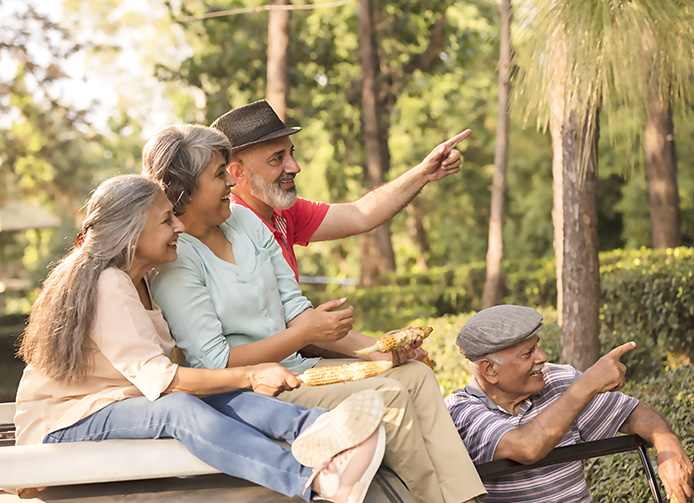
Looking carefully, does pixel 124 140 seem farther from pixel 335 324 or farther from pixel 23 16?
pixel 335 324

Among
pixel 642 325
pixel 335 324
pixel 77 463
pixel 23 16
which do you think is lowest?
pixel 642 325

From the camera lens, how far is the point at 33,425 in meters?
2.72

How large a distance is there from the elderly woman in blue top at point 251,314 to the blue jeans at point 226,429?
23 centimetres

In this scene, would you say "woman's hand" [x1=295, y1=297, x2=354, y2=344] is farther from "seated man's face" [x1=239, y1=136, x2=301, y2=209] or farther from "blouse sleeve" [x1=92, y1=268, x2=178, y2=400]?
"seated man's face" [x1=239, y1=136, x2=301, y2=209]

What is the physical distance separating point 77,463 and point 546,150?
16.8m

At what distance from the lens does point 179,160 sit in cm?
309

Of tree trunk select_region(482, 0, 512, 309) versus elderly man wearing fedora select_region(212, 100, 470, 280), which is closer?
elderly man wearing fedora select_region(212, 100, 470, 280)

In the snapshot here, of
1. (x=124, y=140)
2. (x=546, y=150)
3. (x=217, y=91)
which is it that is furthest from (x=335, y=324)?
(x=124, y=140)

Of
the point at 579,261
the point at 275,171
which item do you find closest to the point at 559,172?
the point at 579,261

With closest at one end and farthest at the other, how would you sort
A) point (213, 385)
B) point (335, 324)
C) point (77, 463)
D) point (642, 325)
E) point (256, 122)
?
point (77, 463)
point (213, 385)
point (335, 324)
point (256, 122)
point (642, 325)

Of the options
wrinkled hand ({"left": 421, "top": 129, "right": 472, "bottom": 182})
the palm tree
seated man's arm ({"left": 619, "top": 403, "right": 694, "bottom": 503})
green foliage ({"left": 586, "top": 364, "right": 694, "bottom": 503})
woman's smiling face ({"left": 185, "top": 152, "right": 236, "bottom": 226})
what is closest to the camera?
seated man's arm ({"left": 619, "top": 403, "right": 694, "bottom": 503})

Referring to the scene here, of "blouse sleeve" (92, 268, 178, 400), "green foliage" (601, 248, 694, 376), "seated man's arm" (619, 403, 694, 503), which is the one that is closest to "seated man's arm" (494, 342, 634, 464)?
"seated man's arm" (619, 403, 694, 503)

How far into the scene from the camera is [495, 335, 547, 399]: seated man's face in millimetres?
3023

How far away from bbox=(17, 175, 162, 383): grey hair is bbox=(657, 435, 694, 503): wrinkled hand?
1.97 metres
